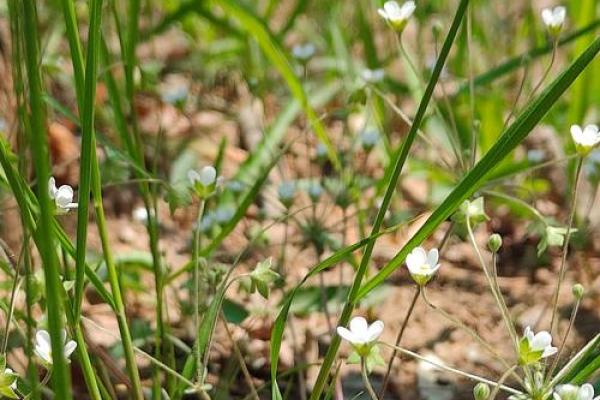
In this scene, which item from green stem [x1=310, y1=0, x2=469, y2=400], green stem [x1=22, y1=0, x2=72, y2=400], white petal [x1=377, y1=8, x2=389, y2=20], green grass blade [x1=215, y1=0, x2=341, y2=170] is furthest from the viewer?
green grass blade [x1=215, y1=0, x2=341, y2=170]

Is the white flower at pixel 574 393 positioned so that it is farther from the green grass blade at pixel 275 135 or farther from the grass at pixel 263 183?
the green grass blade at pixel 275 135

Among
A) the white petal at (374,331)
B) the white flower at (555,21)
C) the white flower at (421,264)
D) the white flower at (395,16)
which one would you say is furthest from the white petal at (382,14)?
the white petal at (374,331)

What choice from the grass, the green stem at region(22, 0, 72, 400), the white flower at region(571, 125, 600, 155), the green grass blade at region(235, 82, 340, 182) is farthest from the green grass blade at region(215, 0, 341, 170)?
the green stem at region(22, 0, 72, 400)

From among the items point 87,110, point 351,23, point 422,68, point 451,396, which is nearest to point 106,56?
point 87,110

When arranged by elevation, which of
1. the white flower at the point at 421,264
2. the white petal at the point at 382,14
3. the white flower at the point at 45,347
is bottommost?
the white flower at the point at 45,347

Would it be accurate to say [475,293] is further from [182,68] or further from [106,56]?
[182,68]

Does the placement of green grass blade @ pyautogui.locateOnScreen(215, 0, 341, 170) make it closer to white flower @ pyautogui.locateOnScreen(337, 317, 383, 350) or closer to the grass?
the grass

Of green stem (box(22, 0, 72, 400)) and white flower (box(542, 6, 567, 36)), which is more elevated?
white flower (box(542, 6, 567, 36))
